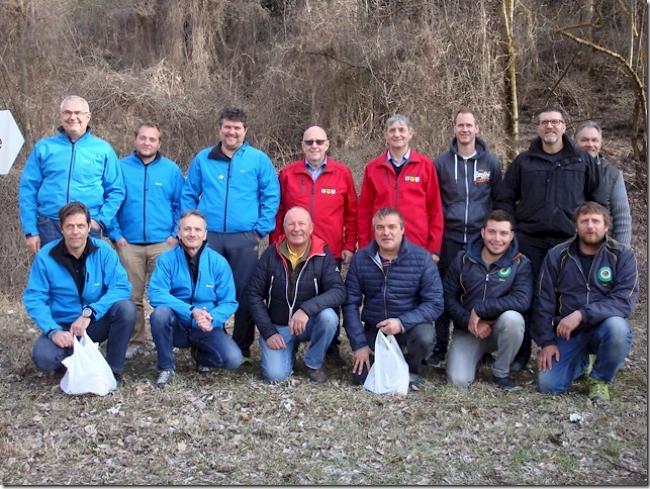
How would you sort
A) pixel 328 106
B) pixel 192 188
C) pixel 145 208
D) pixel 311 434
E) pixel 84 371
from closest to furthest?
pixel 311 434 < pixel 84 371 < pixel 192 188 < pixel 145 208 < pixel 328 106

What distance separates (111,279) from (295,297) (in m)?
1.39

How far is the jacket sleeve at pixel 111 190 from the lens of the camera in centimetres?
591

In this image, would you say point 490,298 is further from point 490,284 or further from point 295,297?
point 295,297

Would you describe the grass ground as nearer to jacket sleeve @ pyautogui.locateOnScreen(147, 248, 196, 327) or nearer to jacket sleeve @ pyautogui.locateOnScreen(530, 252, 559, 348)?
jacket sleeve @ pyautogui.locateOnScreen(530, 252, 559, 348)

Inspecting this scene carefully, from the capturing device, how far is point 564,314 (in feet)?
17.6

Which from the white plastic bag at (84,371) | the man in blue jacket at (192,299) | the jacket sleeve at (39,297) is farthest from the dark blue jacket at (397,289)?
the jacket sleeve at (39,297)

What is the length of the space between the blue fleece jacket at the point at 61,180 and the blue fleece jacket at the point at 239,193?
0.80m

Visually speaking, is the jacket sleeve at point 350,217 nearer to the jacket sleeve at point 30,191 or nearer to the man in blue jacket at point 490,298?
the man in blue jacket at point 490,298

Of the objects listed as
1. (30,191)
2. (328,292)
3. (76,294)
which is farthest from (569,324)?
(30,191)

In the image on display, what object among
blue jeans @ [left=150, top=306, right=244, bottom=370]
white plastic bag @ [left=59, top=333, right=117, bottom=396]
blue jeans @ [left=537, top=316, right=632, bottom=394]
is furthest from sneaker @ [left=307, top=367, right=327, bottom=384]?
blue jeans @ [left=537, top=316, right=632, bottom=394]

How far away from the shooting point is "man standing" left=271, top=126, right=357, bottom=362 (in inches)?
232

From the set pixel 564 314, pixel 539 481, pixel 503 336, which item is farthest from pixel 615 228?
pixel 539 481

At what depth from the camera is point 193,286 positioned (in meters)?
5.51

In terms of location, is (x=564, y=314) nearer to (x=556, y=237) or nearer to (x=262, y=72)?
(x=556, y=237)
